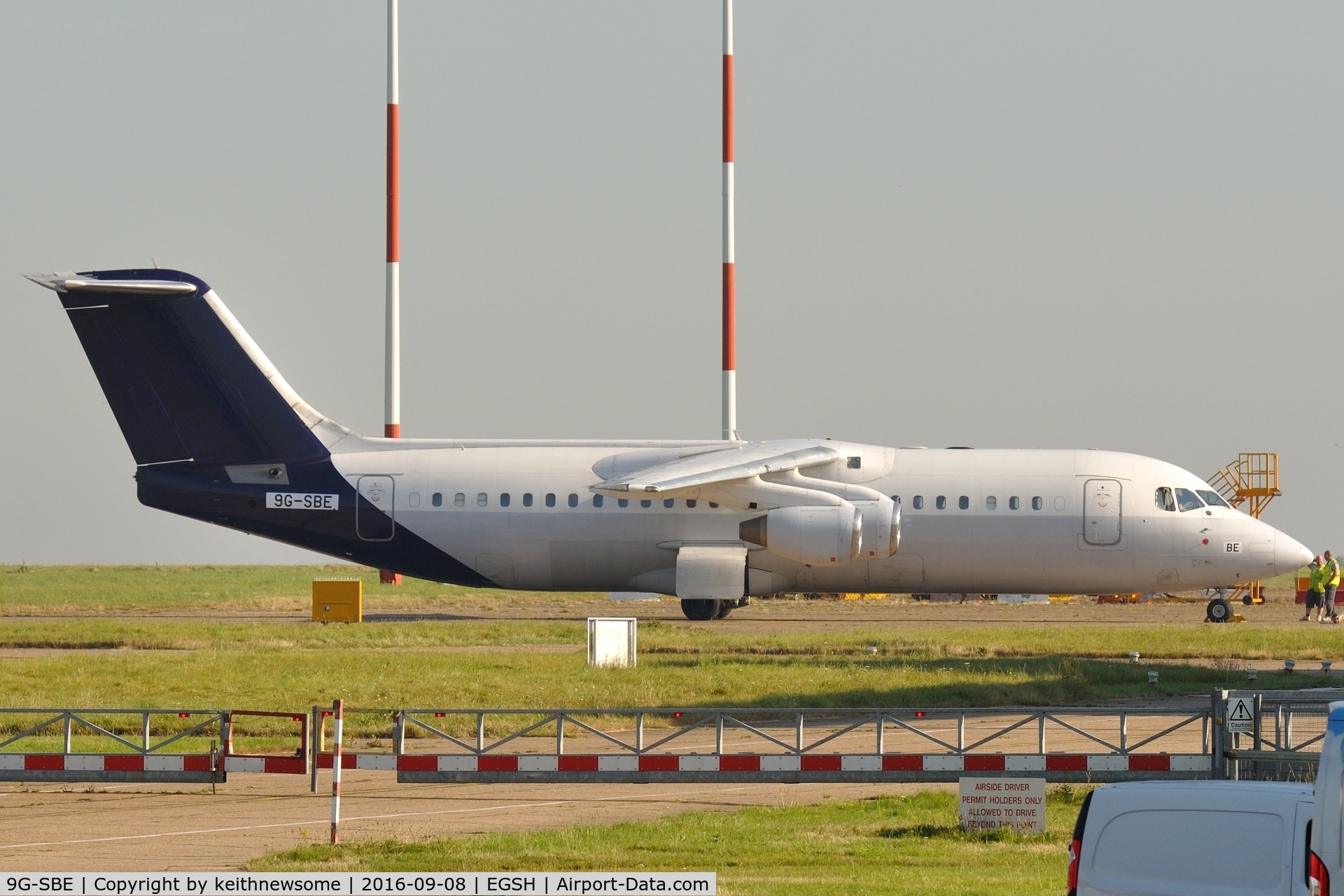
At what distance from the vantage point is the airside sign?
1508 cm

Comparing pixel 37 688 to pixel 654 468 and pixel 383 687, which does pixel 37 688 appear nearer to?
pixel 383 687

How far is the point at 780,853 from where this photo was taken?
14023 millimetres

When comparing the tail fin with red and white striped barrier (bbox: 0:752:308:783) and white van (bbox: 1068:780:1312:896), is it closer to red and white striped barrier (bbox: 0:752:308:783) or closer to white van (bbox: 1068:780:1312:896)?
red and white striped barrier (bbox: 0:752:308:783)

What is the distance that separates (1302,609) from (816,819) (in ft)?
124

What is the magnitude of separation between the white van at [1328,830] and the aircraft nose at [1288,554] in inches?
1243

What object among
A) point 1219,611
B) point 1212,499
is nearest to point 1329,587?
point 1219,611

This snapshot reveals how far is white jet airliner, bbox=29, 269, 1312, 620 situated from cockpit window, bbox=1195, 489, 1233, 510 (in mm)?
40

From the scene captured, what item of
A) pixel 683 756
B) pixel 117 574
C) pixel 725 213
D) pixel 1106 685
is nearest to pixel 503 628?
pixel 1106 685

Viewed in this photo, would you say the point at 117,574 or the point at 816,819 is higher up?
the point at 816,819

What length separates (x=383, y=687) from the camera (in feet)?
84.0

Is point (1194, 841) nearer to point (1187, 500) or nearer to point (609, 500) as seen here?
point (609, 500)

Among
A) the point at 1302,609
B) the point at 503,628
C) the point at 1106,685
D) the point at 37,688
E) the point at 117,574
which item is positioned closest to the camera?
the point at 37,688

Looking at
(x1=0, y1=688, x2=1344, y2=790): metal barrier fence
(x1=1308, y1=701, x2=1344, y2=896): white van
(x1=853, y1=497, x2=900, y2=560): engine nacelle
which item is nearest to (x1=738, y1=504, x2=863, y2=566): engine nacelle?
(x1=853, y1=497, x2=900, y2=560): engine nacelle

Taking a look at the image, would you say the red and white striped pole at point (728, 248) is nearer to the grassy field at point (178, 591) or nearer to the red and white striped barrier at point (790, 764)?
the grassy field at point (178, 591)
